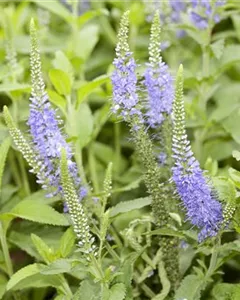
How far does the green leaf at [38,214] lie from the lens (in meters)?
1.33

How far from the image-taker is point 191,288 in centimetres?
129

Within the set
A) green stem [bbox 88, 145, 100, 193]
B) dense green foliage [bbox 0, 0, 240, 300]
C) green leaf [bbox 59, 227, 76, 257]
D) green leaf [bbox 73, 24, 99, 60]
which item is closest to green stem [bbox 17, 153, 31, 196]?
dense green foliage [bbox 0, 0, 240, 300]

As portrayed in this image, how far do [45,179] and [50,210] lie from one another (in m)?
0.08

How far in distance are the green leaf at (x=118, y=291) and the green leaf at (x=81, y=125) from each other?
43 centimetres

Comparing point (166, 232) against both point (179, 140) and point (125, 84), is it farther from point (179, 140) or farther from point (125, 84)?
point (125, 84)

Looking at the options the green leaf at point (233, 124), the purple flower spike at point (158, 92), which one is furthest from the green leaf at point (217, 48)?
the purple flower spike at point (158, 92)

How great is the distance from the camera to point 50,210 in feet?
4.49

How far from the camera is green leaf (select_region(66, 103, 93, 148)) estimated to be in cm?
159

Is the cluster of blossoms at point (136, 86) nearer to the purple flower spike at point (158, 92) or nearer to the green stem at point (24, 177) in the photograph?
the purple flower spike at point (158, 92)

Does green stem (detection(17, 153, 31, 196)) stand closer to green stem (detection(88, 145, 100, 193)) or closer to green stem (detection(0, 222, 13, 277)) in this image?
green stem (detection(88, 145, 100, 193))

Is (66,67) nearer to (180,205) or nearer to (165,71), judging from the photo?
(165,71)

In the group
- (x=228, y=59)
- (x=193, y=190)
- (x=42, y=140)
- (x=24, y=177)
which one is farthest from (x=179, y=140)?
(x=24, y=177)


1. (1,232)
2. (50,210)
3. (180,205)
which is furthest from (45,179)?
(180,205)

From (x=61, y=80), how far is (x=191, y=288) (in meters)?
0.62
